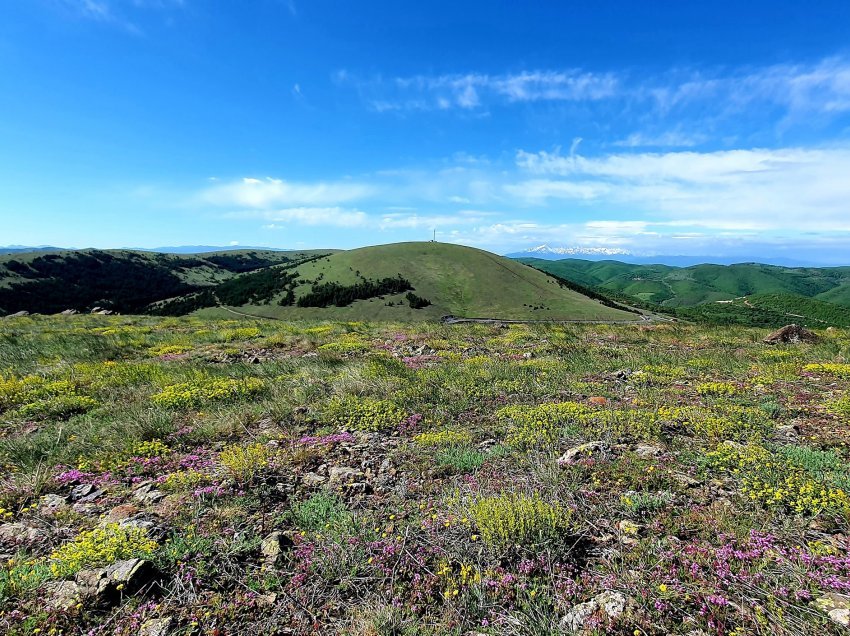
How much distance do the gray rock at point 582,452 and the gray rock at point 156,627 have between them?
5454mm

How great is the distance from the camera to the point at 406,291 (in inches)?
6048

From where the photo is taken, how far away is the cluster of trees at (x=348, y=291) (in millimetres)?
147587

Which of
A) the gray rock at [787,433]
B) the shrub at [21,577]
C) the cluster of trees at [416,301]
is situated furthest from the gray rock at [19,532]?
the cluster of trees at [416,301]

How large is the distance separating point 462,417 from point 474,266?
166410mm

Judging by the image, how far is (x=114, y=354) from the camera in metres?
15.7

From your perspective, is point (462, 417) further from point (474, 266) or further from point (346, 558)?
point (474, 266)

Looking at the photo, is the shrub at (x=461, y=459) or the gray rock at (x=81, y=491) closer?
the gray rock at (x=81, y=491)

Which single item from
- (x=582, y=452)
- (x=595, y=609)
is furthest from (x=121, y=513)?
(x=582, y=452)

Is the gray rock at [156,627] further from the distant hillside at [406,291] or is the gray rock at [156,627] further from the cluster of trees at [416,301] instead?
the cluster of trees at [416,301]

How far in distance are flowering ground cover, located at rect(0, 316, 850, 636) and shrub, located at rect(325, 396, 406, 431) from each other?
0.06 metres

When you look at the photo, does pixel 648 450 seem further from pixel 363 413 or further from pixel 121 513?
pixel 121 513

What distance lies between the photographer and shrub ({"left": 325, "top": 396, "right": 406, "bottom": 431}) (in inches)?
321

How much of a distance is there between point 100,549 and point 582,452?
6.86 m

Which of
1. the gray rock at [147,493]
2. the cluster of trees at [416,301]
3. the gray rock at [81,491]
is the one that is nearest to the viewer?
the gray rock at [147,493]
